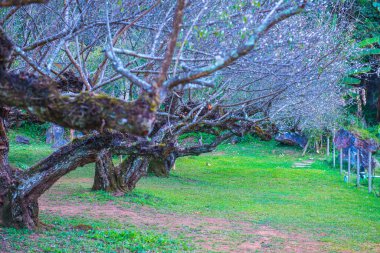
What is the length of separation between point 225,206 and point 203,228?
11.9ft

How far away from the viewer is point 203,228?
1216 cm

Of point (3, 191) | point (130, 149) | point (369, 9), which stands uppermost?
point (369, 9)

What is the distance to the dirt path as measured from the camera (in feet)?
34.6

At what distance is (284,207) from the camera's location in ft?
52.5

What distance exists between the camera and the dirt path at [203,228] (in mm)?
10539

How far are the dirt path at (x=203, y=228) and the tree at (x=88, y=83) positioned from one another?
6.44 feet

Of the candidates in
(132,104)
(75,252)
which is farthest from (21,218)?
(132,104)

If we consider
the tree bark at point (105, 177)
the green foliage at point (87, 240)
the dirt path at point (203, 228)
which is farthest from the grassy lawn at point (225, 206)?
the tree bark at point (105, 177)

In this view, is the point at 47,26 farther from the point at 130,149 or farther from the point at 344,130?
the point at 344,130

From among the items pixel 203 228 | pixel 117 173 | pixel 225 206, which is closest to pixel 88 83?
pixel 203 228

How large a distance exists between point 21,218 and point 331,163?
20802mm

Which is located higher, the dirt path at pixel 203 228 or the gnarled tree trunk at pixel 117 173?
the gnarled tree trunk at pixel 117 173

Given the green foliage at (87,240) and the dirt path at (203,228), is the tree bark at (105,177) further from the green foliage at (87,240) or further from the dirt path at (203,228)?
the green foliage at (87,240)

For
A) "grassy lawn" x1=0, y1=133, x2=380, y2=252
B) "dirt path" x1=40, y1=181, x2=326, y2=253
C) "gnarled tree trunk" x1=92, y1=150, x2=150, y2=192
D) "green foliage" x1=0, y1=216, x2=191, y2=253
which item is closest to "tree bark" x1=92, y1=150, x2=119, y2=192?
"gnarled tree trunk" x1=92, y1=150, x2=150, y2=192
